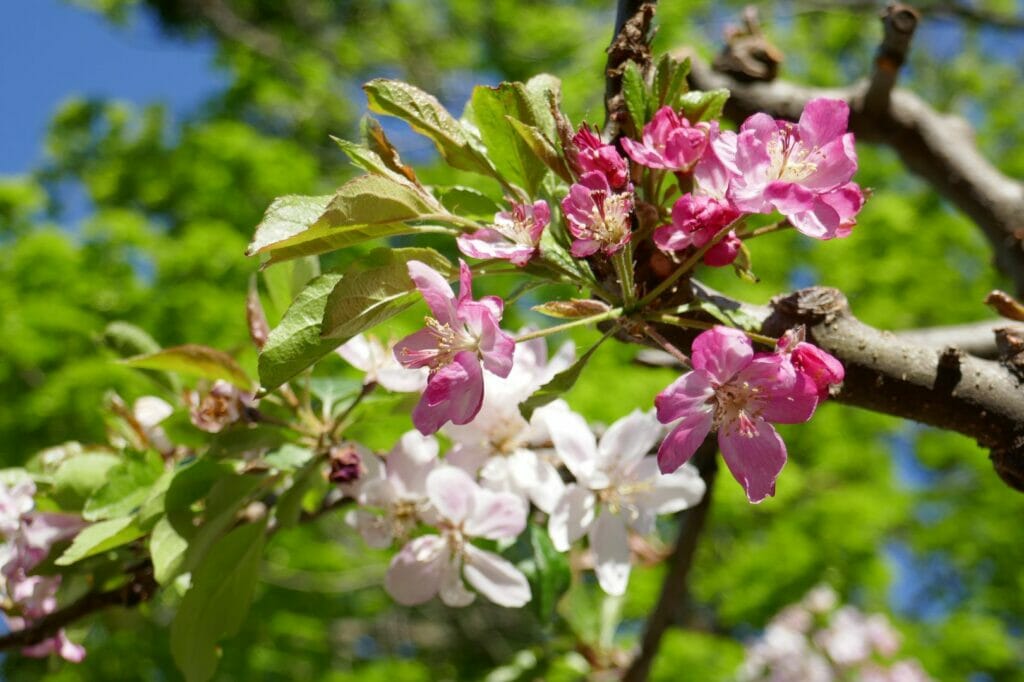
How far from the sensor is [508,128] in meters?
0.72

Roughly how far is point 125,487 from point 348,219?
46 centimetres

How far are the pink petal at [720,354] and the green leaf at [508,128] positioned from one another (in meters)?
0.23

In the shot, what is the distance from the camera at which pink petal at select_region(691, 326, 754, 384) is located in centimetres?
56

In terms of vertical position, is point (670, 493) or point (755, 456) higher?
point (755, 456)

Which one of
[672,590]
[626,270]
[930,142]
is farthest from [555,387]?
[930,142]

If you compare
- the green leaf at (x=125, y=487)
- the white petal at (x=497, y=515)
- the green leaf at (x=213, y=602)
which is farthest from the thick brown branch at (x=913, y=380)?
the green leaf at (x=125, y=487)

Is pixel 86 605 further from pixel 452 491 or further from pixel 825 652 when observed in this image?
pixel 825 652

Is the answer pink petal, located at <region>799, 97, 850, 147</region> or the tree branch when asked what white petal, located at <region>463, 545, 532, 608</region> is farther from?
the tree branch

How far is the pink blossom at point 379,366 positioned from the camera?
89 centimetres

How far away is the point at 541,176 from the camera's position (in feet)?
2.37

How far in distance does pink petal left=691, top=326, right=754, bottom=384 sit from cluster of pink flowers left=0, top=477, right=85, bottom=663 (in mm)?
681

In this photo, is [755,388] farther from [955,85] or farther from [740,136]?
[955,85]

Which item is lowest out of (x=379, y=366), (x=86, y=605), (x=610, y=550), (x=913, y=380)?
(x=86, y=605)

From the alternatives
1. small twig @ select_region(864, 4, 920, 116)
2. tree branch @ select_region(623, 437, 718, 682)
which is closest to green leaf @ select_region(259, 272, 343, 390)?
tree branch @ select_region(623, 437, 718, 682)
